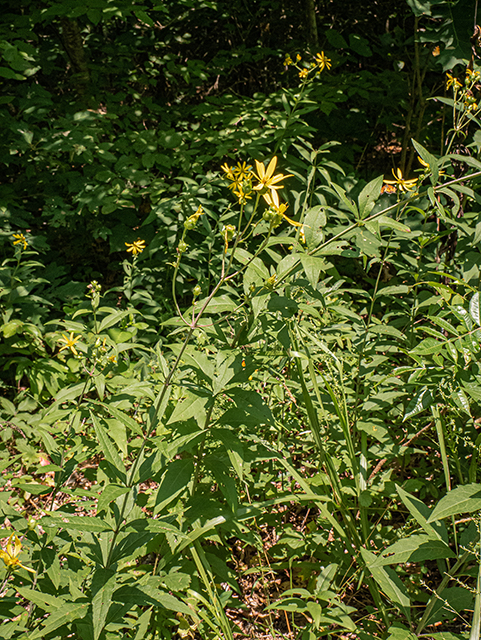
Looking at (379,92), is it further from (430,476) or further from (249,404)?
(249,404)

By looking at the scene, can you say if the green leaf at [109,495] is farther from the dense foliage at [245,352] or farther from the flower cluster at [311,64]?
the flower cluster at [311,64]

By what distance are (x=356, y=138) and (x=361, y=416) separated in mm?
3117

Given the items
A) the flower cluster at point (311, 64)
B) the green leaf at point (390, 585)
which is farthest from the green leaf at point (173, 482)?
the flower cluster at point (311, 64)

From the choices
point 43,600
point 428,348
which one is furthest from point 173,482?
point 428,348

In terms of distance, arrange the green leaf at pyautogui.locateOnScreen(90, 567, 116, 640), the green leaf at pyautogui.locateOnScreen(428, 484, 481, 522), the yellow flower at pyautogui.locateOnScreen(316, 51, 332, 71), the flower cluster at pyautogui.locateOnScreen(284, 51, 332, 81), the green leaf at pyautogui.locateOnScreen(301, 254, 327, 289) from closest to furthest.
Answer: the green leaf at pyautogui.locateOnScreen(90, 567, 116, 640) → the green leaf at pyautogui.locateOnScreen(428, 484, 481, 522) → the green leaf at pyautogui.locateOnScreen(301, 254, 327, 289) → the flower cluster at pyautogui.locateOnScreen(284, 51, 332, 81) → the yellow flower at pyautogui.locateOnScreen(316, 51, 332, 71)

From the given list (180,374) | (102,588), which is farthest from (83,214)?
(102,588)

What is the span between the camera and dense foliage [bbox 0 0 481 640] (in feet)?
3.92

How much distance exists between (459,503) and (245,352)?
2.34ft

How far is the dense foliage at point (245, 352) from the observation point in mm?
1195

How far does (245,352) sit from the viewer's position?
1402mm

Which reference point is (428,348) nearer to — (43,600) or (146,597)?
(146,597)

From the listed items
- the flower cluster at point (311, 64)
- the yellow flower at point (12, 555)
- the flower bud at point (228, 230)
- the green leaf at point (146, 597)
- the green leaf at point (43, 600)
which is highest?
the flower cluster at point (311, 64)

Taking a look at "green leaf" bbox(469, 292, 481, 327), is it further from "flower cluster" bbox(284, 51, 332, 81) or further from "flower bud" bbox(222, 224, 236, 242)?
"flower cluster" bbox(284, 51, 332, 81)

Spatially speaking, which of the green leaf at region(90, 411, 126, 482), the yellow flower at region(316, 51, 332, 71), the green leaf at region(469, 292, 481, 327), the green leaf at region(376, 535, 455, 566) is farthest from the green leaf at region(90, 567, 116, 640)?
the yellow flower at region(316, 51, 332, 71)
